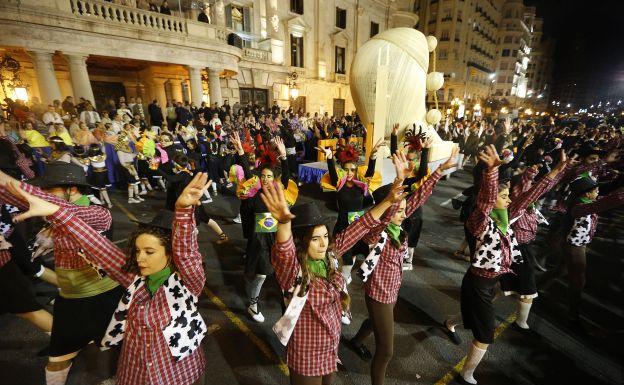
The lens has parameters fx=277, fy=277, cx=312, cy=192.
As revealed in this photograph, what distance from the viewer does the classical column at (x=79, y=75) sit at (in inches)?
445

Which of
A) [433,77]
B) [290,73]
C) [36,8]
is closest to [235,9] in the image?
[290,73]

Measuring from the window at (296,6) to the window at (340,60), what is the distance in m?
5.34

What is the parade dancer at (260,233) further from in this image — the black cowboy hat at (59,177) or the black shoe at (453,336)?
the black shoe at (453,336)

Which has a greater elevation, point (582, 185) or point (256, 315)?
point (582, 185)

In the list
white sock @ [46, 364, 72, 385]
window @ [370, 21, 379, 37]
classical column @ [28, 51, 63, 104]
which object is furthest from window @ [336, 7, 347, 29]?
white sock @ [46, 364, 72, 385]

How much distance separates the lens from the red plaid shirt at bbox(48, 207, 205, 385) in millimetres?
1793

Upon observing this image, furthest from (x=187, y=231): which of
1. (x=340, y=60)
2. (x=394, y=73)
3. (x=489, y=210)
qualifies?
(x=340, y=60)

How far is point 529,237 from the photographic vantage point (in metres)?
3.52

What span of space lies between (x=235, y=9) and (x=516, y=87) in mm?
70004

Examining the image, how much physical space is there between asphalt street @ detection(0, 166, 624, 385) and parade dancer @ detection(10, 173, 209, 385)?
1223 mm

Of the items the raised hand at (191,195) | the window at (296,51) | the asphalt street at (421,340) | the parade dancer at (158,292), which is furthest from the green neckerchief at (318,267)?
the window at (296,51)

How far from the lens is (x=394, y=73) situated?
364 inches

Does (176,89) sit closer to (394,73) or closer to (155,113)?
(155,113)

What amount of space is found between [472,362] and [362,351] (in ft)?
3.72
